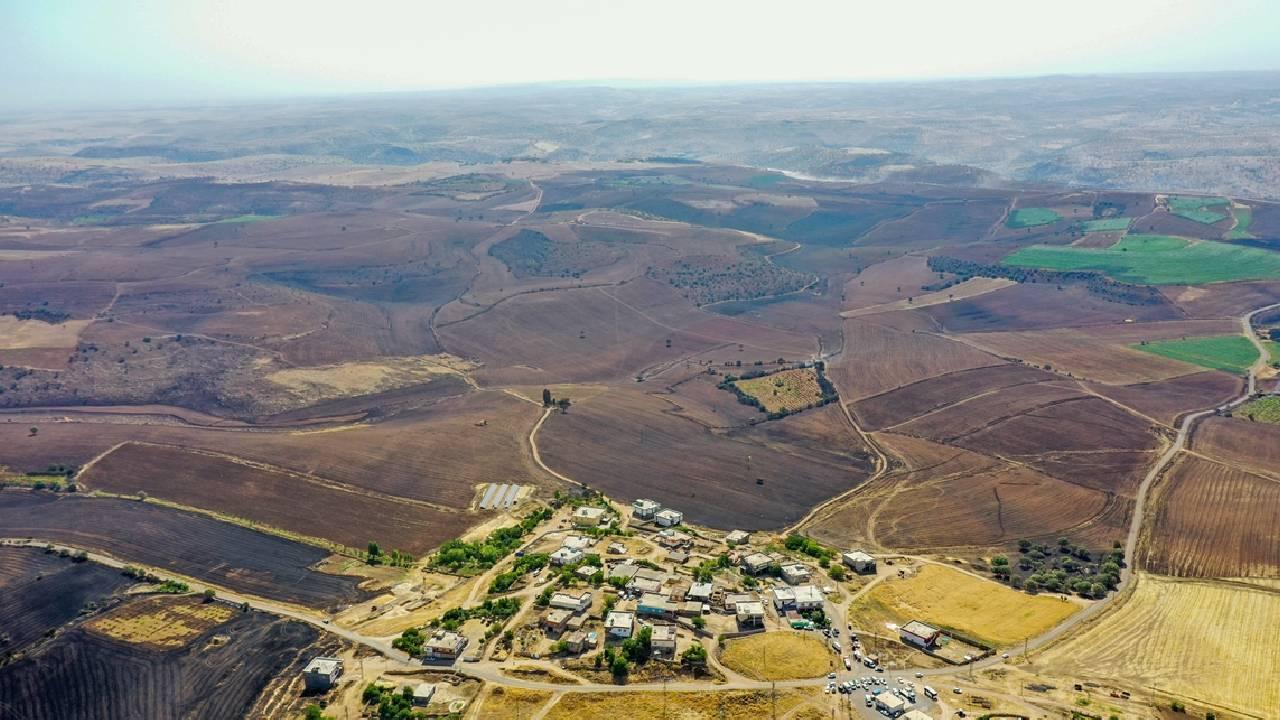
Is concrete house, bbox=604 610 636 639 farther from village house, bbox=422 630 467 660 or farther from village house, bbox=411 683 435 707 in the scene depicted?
village house, bbox=411 683 435 707

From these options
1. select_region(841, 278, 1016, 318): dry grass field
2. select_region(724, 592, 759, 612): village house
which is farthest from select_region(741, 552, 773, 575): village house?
select_region(841, 278, 1016, 318): dry grass field

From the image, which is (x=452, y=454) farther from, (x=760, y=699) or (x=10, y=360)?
(x=10, y=360)

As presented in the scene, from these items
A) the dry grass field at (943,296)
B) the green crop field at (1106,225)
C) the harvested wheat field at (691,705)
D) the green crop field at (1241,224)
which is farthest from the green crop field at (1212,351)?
the harvested wheat field at (691,705)

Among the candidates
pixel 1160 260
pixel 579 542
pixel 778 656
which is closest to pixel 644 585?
pixel 579 542

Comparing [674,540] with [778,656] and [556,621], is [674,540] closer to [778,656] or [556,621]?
[556,621]

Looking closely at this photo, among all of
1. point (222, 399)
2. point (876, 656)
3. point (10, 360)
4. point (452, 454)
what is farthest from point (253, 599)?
point (10, 360)

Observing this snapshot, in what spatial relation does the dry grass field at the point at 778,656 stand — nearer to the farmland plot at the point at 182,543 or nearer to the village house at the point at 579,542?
the village house at the point at 579,542

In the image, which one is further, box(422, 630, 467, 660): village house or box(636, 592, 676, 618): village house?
box(636, 592, 676, 618): village house
